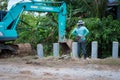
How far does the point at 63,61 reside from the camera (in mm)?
15672

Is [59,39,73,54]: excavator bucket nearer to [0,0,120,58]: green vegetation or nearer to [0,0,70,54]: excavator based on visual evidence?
[0,0,70,54]: excavator

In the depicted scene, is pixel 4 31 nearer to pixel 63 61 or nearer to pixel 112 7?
Result: pixel 63 61

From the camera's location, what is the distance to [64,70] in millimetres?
13164

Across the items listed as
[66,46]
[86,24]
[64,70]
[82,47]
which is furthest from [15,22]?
[64,70]

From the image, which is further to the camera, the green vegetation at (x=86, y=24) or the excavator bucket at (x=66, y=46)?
the green vegetation at (x=86, y=24)

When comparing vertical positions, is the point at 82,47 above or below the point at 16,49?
above

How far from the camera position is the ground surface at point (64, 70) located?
1167 centimetres

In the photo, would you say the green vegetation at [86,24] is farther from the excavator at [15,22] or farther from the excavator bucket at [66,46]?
the excavator at [15,22]

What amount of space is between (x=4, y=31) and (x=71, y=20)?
20.2 ft

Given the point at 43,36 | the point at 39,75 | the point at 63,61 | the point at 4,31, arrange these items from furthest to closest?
Result: 1. the point at 43,36
2. the point at 4,31
3. the point at 63,61
4. the point at 39,75

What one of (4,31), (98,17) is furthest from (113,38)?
(4,31)

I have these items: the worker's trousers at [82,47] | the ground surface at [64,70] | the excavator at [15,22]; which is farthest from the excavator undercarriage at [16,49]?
the worker's trousers at [82,47]

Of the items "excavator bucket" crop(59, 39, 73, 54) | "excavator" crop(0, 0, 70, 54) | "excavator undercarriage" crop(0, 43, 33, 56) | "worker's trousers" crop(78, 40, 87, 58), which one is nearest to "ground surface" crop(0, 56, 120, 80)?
"worker's trousers" crop(78, 40, 87, 58)

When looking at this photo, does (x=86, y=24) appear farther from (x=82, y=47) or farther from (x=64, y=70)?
(x=64, y=70)
